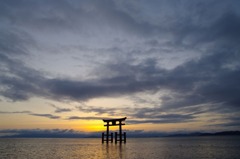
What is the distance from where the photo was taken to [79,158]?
99.5ft

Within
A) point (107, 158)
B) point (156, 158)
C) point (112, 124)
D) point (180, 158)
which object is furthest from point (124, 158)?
point (112, 124)

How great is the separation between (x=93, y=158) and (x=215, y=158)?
1471 cm

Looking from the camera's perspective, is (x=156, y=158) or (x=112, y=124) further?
(x=112, y=124)

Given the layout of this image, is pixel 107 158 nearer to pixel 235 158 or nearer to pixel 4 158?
pixel 4 158

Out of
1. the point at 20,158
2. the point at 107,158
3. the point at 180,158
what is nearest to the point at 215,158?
the point at 180,158

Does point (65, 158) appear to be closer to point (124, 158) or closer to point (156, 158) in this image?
point (124, 158)

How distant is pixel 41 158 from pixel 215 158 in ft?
69.1

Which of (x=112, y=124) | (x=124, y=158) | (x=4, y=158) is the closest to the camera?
(x=124, y=158)

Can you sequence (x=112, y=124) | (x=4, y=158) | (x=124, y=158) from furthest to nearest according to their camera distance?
(x=112, y=124)
(x=4, y=158)
(x=124, y=158)

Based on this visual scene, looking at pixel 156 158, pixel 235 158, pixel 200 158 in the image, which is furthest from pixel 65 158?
pixel 235 158

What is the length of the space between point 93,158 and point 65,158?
3426 mm

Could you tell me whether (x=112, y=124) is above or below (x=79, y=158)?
above

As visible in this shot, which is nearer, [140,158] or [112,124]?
[140,158]

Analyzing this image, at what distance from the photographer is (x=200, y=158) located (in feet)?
97.9
